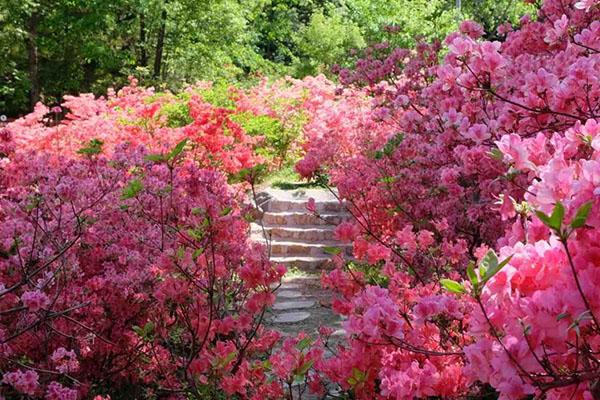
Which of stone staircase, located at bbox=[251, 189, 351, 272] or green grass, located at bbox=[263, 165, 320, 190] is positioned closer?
stone staircase, located at bbox=[251, 189, 351, 272]

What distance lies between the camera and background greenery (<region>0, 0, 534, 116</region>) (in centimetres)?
1478

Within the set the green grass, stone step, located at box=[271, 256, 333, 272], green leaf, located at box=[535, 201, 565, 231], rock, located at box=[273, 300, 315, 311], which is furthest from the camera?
the green grass

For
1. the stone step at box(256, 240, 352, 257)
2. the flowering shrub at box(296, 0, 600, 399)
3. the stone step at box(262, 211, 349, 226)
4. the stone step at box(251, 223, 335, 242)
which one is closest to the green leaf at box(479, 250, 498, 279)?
the flowering shrub at box(296, 0, 600, 399)

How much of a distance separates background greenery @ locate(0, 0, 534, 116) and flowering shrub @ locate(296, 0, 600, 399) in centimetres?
980

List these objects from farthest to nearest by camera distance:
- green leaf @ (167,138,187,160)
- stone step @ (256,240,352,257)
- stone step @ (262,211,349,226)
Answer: stone step @ (262,211,349,226) → stone step @ (256,240,352,257) → green leaf @ (167,138,187,160)

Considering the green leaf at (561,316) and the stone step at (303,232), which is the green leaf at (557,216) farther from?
the stone step at (303,232)

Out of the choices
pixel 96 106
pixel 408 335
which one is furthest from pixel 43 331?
pixel 96 106

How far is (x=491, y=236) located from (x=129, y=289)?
1.98m

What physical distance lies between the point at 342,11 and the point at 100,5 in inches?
460

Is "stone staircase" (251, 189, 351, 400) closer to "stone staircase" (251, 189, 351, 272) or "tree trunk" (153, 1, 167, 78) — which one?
"stone staircase" (251, 189, 351, 272)

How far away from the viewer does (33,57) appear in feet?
52.2

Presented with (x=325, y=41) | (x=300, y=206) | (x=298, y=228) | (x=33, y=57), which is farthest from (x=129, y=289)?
(x=325, y=41)

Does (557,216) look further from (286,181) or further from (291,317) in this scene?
(286,181)

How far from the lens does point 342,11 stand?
956 inches
